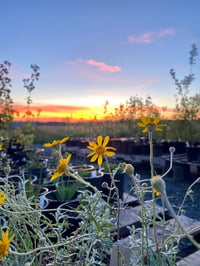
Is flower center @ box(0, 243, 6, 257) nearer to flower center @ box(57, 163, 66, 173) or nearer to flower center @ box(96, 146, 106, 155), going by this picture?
flower center @ box(57, 163, 66, 173)

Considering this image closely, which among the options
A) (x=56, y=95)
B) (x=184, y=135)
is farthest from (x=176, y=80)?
(x=56, y=95)

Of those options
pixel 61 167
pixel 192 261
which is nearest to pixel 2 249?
pixel 61 167

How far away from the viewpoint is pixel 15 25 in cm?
399

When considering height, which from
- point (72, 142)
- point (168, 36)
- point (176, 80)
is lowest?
point (72, 142)

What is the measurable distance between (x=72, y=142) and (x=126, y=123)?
172 centimetres

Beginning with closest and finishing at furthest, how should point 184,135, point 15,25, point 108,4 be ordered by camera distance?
point 108,4, point 15,25, point 184,135

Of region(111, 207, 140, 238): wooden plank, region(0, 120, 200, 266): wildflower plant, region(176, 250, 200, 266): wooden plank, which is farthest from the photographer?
region(111, 207, 140, 238): wooden plank

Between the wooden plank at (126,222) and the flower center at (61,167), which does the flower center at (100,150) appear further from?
the wooden plank at (126,222)

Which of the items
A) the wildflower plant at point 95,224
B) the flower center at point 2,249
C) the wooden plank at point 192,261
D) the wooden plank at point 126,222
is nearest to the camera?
the flower center at point 2,249

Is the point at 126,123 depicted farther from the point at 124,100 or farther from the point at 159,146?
the point at 159,146

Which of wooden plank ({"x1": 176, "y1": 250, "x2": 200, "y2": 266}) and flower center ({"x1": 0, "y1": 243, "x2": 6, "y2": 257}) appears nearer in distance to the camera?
flower center ({"x1": 0, "y1": 243, "x2": 6, "y2": 257})

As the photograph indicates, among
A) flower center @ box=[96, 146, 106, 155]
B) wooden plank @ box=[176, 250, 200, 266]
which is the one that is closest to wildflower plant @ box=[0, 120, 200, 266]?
flower center @ box=[96, 146, 106, 155]

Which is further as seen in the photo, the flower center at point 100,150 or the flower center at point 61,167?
the flower center at point 100,150

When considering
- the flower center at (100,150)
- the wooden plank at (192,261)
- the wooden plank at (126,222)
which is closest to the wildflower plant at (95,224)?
the flower center at (100,150)
